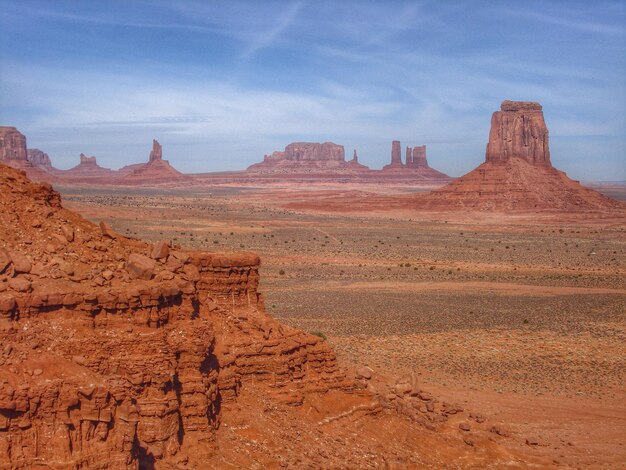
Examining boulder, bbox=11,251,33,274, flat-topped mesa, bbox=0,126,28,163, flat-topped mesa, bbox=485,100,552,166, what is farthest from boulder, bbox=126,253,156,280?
flat-topped mesa, bbox=0,126,28,163

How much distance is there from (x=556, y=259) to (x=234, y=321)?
49520 mm

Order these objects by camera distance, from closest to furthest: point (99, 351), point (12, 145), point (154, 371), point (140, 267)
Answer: point (99, 351), point (154, 371), point (140, 267), point (12, 145)

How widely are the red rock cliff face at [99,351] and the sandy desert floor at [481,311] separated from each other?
8.56m

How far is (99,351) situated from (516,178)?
107 metres

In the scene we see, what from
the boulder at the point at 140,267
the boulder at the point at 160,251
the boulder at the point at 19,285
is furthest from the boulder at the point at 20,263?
the boulder at the point at 160,251

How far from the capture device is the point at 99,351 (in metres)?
9.06

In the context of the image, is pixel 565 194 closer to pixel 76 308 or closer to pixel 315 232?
pixel 315 232

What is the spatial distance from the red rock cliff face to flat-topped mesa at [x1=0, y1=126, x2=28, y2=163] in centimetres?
18677

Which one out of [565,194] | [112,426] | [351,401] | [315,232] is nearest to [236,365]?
[351,401]

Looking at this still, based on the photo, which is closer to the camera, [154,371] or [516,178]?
[154,371]

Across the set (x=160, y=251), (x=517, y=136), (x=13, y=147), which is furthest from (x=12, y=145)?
(x=160, y=251)

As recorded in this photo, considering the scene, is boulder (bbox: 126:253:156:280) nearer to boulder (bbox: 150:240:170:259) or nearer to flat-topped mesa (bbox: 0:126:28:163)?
boulder (bbox: 150:240:170:259)

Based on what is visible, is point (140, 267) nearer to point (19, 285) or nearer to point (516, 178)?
point (19, 285)

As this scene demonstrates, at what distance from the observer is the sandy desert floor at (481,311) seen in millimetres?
19297
